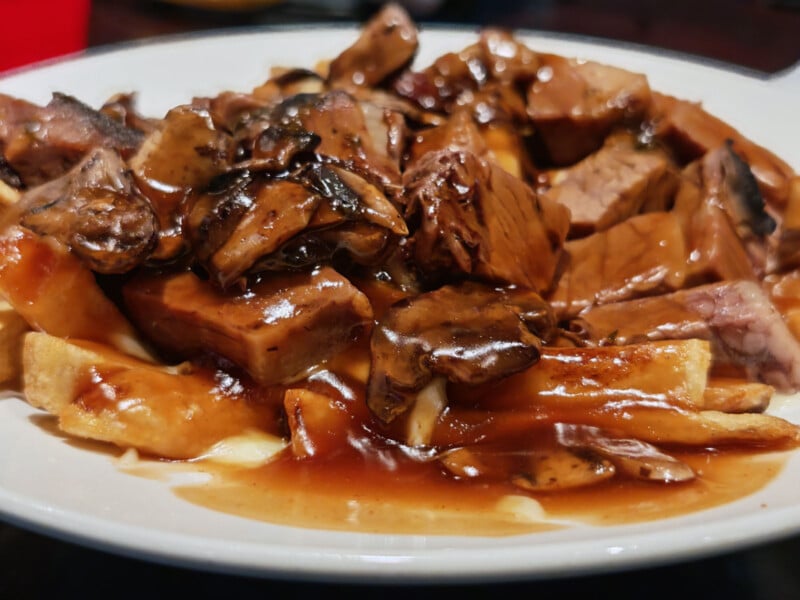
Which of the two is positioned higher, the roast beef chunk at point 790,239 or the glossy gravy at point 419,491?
the roast beef chunk at point 790,239

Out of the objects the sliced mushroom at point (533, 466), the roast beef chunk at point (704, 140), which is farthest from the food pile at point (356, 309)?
the roast beef chunk at point (704, 140)

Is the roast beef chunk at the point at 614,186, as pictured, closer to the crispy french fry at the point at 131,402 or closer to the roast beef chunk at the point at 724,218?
the roast beef chunk at the point at 724,218

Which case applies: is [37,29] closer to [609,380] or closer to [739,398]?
[609,380]

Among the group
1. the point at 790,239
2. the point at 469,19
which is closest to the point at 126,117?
the point at 790,239

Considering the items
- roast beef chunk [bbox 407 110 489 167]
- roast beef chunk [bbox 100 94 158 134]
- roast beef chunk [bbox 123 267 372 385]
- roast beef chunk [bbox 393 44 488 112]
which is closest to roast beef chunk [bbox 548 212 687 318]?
roast beef chunk [bbox 407 110 489 167]

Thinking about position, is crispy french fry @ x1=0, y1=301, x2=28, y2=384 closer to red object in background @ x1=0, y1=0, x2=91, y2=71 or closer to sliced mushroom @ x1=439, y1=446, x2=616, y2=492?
sliced mushroom @ x1=439, y1=446, x2=616, y2=492

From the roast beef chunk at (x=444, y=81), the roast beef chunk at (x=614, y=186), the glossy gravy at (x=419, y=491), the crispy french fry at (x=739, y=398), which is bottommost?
the glossy gravy at (x=419, y=491)

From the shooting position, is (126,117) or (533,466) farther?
(126,117)

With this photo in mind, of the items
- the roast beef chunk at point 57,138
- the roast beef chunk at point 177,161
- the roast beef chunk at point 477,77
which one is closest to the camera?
the roast beef chunk at point 177,161
